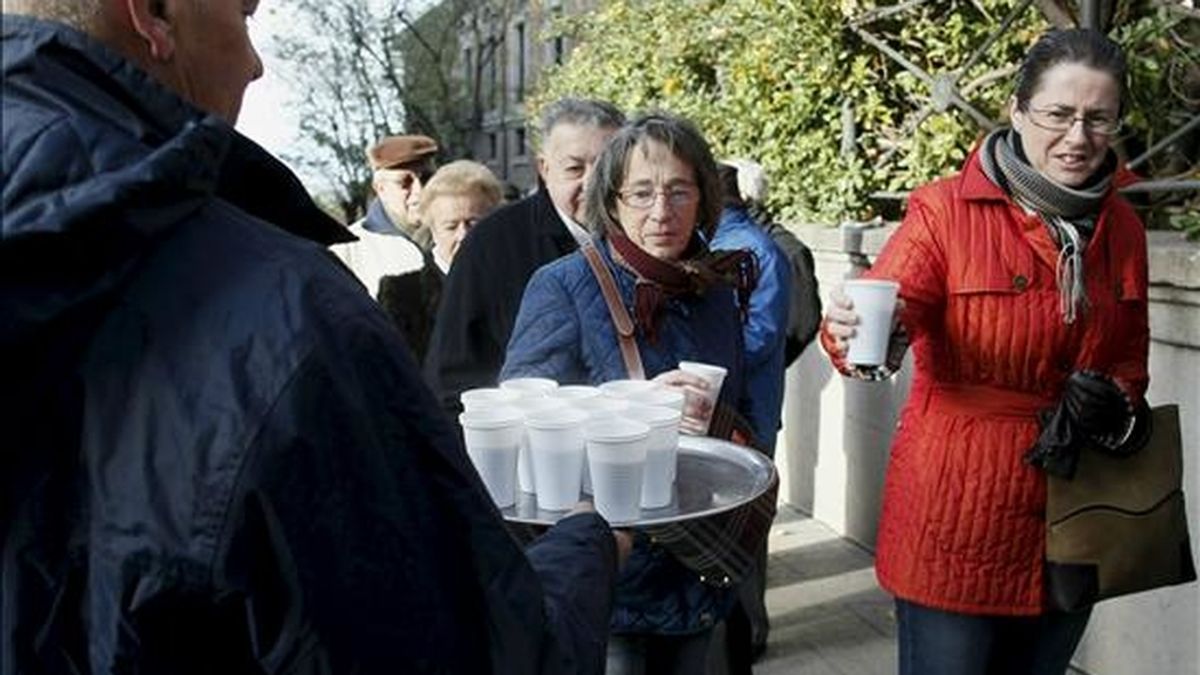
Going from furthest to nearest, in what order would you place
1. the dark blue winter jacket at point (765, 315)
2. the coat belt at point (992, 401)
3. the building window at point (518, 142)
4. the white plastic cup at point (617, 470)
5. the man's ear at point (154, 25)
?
the building window at point (518, 142) → the dark blue winter jacket at point (765, 315) → the coat belt at point (992, 401) → the white plastic cup at point (617, 470) → the man's ear at point (154, 25)

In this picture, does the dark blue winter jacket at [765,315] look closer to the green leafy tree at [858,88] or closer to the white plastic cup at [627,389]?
the white plastic cup at [627,389]

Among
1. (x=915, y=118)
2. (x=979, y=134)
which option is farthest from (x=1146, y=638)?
(x=915, y=118)

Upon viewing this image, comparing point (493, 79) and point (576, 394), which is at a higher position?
point (493, 79)

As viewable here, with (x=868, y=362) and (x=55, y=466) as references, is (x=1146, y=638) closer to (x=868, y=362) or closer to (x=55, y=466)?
(x=868, y=362)

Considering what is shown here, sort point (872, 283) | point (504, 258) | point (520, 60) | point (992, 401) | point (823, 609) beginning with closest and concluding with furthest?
point (872, 283), point (992, 401), point (504, 258), point (823, 609), point (520, 60)

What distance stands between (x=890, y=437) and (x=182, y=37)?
17.0 ft

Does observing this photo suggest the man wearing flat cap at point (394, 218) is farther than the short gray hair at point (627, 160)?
Yes

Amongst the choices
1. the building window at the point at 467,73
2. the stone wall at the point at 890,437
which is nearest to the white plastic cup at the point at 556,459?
the stone wall at the point at 890,437

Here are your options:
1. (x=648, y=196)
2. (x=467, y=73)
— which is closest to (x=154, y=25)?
(x=648, y=196)

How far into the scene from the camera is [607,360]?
2756mm

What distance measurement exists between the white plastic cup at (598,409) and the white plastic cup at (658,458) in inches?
1.1

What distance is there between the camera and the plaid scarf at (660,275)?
2.81 meters

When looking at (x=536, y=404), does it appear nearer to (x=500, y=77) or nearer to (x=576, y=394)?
(x=576, y=394)

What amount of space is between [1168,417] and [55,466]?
Answer: 2.52m
